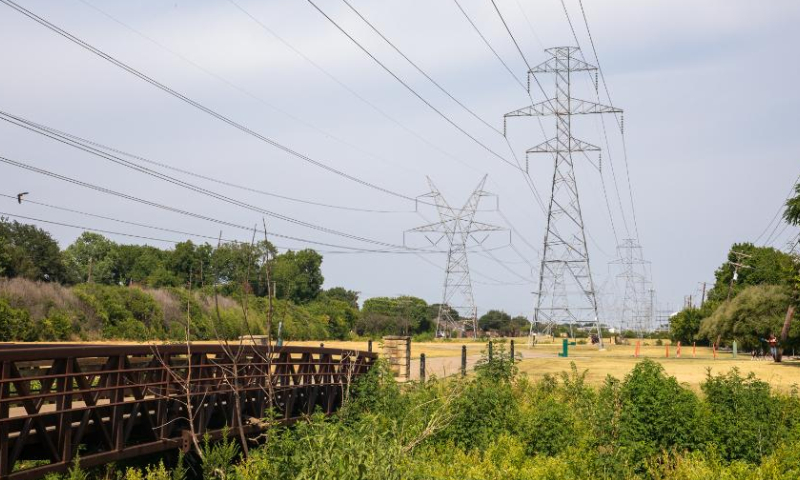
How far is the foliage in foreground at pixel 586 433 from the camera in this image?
16.1 m

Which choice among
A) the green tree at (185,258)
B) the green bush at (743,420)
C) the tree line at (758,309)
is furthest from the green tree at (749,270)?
the green bush at (743,420)

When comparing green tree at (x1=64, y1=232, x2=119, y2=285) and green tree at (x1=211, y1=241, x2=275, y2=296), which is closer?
green tree at (x1=211, y1=241, x2=275, y2=296)

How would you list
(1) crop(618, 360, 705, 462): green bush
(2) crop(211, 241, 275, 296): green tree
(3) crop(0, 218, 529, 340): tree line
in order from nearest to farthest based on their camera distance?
(2) crop(211, 241, 275, 296): green tree → (1) crop(618, 360, 705, 462): green bush → (3) crop(0, 218, 529, 340): tree line

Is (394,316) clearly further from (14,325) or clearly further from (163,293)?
(14,325)

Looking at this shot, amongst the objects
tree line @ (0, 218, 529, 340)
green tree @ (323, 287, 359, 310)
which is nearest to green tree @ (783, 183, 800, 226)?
tree line @ (0, 218, 529, 340)

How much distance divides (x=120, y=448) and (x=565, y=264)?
1884 inches

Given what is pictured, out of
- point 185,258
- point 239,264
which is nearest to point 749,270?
point 185,258

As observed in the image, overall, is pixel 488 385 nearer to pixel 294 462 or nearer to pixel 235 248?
pixel 294 462

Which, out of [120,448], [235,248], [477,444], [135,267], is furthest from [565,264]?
[135,267]

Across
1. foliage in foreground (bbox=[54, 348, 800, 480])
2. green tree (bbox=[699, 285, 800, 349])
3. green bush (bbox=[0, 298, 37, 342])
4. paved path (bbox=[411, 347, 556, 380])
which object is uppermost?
green tree (bbox=[699, 285, 800, 349])

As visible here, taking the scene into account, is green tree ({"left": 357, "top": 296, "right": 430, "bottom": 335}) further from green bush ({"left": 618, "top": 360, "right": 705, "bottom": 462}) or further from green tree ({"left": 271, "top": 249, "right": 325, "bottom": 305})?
green bush ({"left": 618, "top": 360, "right": 705, "bottom": 462})

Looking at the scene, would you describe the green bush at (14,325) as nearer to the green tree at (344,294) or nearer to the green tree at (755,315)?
the green tree at (755,315)

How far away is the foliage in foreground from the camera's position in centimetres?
1612

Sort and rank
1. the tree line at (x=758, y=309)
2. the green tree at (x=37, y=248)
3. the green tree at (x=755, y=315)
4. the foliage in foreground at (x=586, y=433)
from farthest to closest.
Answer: the green tree at (x=37, y=248), the green tree at (x=755, y=315), the tree line at (x=758, y=309), the foliage in foreground at (x=586, y=433)
